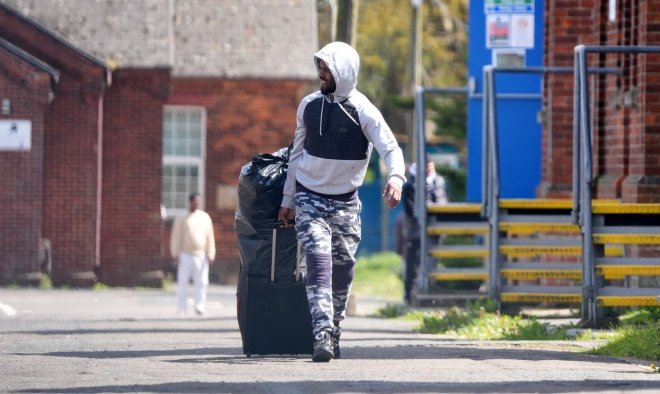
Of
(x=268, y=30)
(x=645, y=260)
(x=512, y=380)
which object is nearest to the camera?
(x=512, y=380)

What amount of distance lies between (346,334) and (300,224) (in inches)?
→ 165

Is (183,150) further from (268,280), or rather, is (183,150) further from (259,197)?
(268,280)

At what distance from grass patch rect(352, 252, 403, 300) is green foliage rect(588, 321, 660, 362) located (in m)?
15.5

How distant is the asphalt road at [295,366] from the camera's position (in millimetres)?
8094

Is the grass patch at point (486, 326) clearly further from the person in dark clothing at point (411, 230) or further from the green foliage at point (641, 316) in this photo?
the person in dark clothing at point (411, 230)

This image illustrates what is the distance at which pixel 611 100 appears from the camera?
15.8 m

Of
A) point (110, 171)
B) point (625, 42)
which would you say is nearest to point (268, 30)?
point (110, 171)

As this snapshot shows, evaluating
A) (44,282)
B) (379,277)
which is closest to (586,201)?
(44,282)

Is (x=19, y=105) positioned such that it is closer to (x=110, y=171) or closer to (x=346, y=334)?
(x=110, y=171)

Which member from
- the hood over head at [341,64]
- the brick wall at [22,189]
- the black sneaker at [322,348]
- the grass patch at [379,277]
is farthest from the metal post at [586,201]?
the grass patch at [379,277]

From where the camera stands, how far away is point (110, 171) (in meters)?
26.1

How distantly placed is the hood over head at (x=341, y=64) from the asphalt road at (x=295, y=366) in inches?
65.7

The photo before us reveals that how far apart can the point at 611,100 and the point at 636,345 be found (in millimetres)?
5888

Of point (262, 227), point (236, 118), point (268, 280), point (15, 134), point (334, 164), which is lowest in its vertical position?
point (268, 280)
